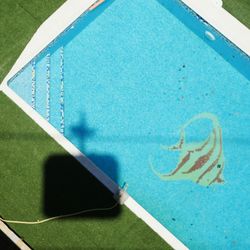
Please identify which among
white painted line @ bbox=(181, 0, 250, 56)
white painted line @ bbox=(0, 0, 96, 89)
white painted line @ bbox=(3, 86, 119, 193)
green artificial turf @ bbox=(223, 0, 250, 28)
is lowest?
white painted line @ bbox=(3, 86, 119, 193)

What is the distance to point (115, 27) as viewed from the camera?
970 centimetres

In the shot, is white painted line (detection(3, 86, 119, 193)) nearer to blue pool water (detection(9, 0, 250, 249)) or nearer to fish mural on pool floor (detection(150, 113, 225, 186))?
blue pool water (detection(9, 0, 250, 249))

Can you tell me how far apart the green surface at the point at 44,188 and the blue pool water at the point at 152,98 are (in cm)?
40

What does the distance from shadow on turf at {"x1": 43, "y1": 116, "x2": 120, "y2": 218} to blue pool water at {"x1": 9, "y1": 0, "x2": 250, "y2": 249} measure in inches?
14.2

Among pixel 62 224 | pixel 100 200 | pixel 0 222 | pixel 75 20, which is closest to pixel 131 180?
pixel 100 200

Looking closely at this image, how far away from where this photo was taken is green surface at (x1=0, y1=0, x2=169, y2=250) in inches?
352

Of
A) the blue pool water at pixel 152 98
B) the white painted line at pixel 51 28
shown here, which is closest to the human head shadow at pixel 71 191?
the blue pool water at pixel 152 98

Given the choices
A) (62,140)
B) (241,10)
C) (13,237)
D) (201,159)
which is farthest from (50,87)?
(241,10)

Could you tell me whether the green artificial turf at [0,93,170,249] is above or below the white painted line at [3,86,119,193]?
below

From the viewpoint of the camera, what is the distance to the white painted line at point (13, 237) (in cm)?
891

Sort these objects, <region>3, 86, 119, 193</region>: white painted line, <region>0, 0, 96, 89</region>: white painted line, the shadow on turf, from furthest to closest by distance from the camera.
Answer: <region>0, 0, 96, 89</region>: white painted line, <region>3, 86, 119, 193</region>: white painted line, the shadow on turf

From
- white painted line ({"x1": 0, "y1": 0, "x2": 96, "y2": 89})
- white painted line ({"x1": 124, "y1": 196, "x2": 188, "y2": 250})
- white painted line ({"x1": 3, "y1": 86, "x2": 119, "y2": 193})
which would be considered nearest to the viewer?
white painted line ({"x1": 124, "y1": 196, "x2": 188, "y2": 250})

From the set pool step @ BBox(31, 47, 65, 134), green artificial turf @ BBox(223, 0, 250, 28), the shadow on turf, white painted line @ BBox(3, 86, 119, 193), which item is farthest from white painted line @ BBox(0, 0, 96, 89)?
green artificial turf @ BBox(223, 0, 250, 28)

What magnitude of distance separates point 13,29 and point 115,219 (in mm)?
4018
